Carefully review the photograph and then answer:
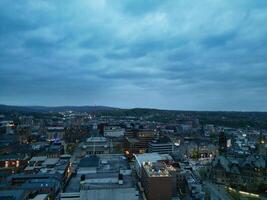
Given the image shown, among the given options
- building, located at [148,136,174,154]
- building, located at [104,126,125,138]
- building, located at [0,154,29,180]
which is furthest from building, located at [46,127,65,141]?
building, located at [0,154,29,180]

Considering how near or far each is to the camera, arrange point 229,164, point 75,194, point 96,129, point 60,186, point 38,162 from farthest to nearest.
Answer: point 96,129 < point 38,162 < point 229,164 < point 60,186 < point 75,194

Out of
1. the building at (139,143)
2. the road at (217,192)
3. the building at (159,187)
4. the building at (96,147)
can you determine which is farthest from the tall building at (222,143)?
the building at (96,147)

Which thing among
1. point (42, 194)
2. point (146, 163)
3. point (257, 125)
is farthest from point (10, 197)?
point (257, 125)

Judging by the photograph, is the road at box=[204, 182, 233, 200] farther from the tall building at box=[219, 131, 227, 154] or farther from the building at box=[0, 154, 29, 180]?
the building at box=[0, 154, 29, 180]

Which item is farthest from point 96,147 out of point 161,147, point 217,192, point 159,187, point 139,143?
point 159,187

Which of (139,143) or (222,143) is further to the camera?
(139,143)

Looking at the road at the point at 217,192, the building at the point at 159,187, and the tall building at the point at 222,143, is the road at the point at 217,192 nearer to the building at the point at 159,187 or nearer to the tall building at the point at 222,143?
the building at the point at 159,187

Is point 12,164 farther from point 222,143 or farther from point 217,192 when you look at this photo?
point 222,143

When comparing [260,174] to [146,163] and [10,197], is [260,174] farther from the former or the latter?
[10,197]
